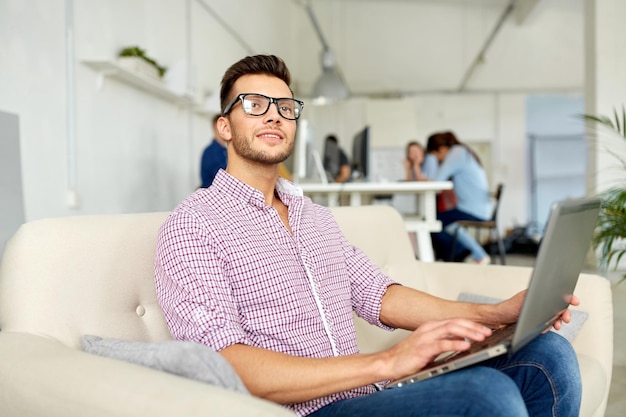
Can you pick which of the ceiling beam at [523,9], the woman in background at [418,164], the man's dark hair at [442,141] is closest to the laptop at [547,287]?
the man's dark hair at [442,141]

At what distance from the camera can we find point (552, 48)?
34.8 ft

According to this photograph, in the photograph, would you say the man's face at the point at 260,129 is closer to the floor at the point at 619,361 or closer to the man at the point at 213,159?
the floor at the point at 619,361

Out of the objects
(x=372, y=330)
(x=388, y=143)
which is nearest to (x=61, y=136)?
(x=372, y=330)

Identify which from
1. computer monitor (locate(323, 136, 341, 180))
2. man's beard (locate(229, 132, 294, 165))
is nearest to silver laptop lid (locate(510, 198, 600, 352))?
man's beard (locate(229, 132, 294, 165))

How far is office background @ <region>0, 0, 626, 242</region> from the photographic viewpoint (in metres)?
3.53

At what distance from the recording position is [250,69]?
4.75 feet

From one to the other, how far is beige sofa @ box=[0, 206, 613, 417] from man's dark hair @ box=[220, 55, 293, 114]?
35 centimetres

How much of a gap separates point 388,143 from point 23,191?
7.92m

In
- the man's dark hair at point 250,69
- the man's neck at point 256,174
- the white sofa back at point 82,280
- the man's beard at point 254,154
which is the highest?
the man's dark hair at point 250,69

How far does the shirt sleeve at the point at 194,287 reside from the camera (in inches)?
43.1

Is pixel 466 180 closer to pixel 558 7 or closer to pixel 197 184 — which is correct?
pixel 197 184

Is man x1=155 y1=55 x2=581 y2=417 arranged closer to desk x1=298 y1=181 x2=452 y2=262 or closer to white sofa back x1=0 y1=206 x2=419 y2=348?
white sofa back x1=0 y1=206 x2=419 y2=348

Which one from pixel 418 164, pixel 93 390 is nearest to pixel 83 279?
pixel 93 390

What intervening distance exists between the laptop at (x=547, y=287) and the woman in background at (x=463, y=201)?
12.1 feet
